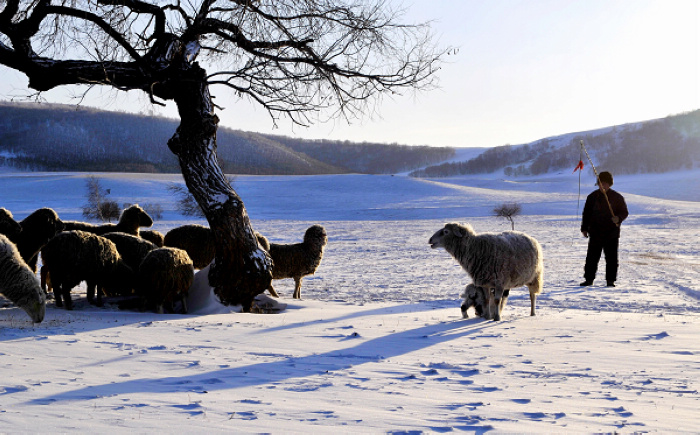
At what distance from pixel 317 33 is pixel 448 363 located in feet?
17.3

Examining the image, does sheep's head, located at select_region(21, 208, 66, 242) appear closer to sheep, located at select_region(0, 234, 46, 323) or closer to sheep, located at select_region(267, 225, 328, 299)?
sheep, located at select_region(0, 234, 46, 323)

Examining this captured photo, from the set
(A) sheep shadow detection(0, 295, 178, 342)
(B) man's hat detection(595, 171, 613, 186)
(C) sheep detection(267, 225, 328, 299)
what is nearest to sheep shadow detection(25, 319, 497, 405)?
(A) sheep shadow detection(0, 295, 178, 342)

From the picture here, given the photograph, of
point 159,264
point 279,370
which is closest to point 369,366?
point 279,370

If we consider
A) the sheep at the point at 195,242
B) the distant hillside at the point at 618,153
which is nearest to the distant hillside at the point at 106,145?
the distant hillside at the point at 618,153

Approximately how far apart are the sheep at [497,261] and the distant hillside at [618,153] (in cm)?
12383

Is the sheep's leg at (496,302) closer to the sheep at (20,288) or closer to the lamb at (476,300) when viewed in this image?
the lamb at (476,300)

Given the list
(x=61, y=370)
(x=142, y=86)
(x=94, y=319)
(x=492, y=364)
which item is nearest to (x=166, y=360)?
(x=61, y=370)

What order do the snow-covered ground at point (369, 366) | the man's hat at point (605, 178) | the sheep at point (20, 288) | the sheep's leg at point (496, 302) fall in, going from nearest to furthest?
the snow-covered ground at point (369, 366), the sheep at point (20, 288), the sheep's leg at point (496, 302), the man's hat at point (605, 178)

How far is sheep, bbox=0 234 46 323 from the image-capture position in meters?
6.10

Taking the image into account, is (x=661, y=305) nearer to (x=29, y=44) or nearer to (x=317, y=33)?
(x=317, y=33)

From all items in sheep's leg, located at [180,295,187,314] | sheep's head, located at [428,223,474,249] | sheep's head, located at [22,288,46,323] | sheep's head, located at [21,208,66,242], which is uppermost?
sheep's head, located at [21,208,66,242]

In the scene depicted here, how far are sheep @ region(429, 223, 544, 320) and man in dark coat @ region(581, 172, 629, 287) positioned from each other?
4104mm

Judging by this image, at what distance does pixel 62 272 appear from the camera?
7500 millimetres

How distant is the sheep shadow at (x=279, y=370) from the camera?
3.73m
